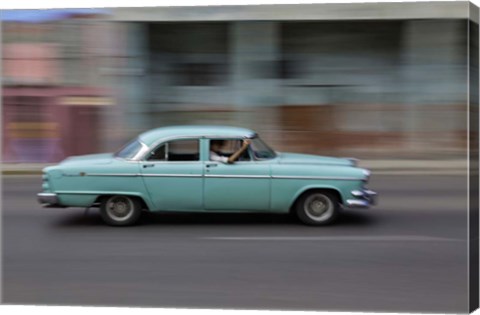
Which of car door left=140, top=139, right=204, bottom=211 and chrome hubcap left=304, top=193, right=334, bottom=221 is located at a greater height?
car door left=140, top=139, right=204, bottom=211

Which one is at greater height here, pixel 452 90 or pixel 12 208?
pixel 452 90

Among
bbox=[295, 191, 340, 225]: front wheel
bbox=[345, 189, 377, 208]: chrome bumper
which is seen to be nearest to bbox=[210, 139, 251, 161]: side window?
bbox=[295, 191, 340, 225]: front wheel

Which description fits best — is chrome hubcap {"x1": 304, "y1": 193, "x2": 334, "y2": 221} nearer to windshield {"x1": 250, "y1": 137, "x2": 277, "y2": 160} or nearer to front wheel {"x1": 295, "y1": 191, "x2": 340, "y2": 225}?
front wheel {"x1": 295, "y1": 191, "x2": 340, "y2": 225}

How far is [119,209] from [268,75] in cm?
222

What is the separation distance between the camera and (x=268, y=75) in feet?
23.6

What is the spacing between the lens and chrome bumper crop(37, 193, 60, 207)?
786 centimetres

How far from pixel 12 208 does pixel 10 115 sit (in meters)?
1.02

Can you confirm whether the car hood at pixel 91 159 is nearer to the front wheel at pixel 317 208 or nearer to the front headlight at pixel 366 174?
the front wheel at pixel 317 208

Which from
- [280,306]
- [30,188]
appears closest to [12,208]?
[30,188]

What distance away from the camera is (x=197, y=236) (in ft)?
25.2

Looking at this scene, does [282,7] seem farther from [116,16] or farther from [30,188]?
[30,188]

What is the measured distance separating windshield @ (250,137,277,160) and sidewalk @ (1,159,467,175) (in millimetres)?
907

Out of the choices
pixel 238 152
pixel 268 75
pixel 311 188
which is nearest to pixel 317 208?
pixel 311 188

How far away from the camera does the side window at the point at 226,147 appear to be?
777 centimetres
